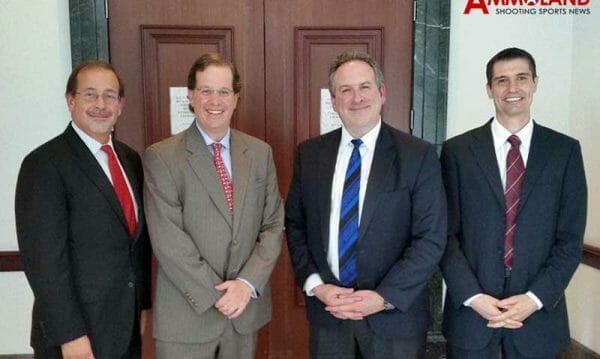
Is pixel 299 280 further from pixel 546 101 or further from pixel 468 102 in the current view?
pixel 546 101

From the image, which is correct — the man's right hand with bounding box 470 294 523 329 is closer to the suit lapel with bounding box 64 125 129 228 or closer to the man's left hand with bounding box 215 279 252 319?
the man's left hand with bounding box 215 279 252 319

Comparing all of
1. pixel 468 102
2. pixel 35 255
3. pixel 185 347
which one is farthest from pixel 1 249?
pixel 468 102

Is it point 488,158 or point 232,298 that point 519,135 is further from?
point 232,298

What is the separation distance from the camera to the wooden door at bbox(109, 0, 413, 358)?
2537 millimetres

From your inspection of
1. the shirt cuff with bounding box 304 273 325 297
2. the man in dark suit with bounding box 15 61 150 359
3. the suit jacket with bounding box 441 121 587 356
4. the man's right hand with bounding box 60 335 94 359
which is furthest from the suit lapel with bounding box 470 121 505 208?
the man's right hand with bounding box 60 335 94 359

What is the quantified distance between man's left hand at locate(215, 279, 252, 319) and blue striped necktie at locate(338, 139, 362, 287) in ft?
1.14

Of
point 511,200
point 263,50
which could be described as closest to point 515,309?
point 511,200

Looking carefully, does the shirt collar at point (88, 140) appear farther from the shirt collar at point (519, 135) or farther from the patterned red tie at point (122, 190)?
the shirt collar at point (519, 135)

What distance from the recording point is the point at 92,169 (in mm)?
1615

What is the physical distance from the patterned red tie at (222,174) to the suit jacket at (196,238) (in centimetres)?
2

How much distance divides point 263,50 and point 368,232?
1.35 meters

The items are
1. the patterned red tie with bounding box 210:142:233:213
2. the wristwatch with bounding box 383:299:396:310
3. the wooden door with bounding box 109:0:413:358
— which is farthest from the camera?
the wooden door with bounding box 109:0:413:358

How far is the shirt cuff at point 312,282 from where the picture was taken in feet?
5.64

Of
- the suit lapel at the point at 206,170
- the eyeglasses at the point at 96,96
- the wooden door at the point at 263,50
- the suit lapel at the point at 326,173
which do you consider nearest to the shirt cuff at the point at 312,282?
the suit lapel at the point at 326,173
